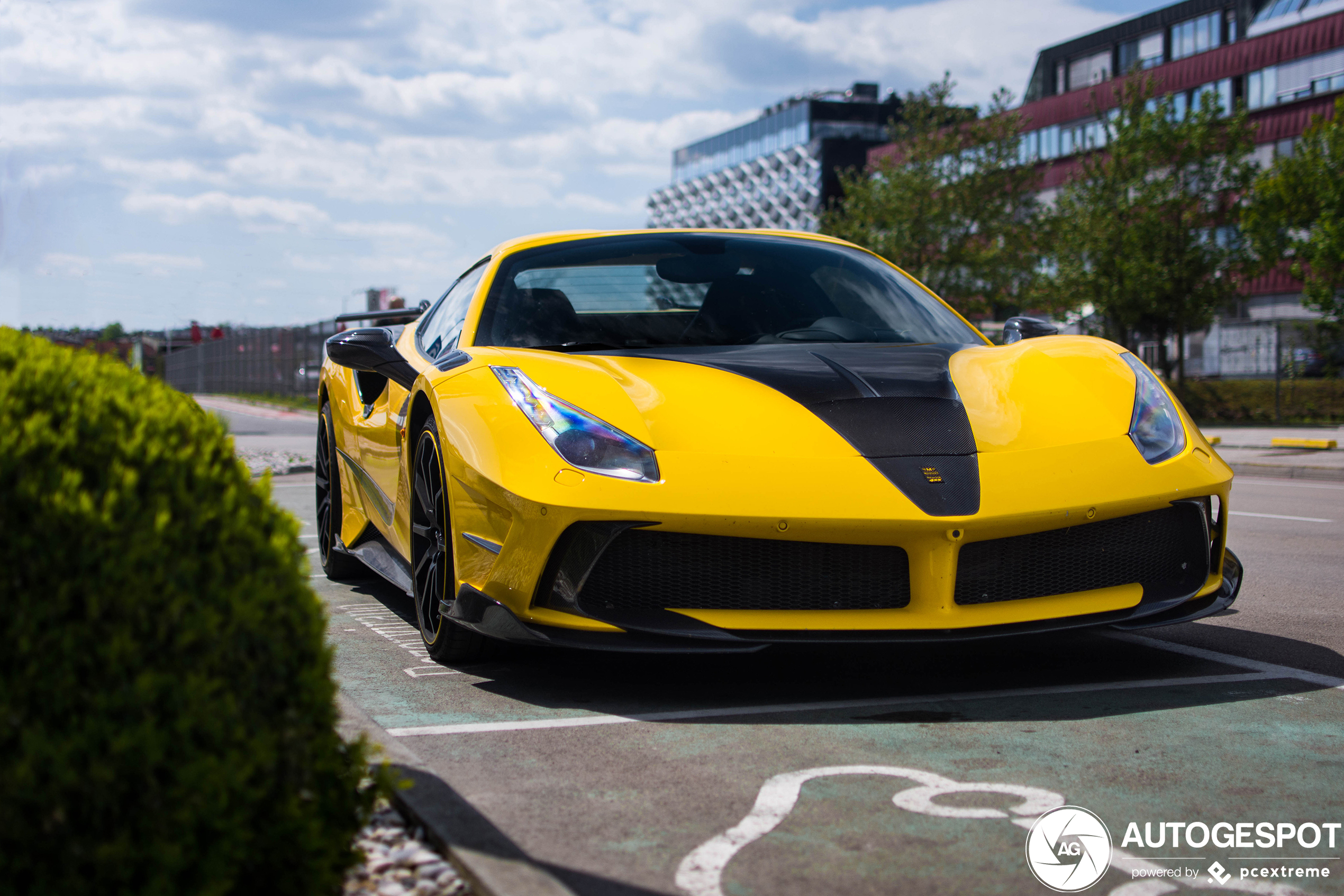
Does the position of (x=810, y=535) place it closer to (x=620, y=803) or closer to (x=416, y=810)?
(x=620, y=803)

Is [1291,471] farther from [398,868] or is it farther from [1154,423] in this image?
[398,868]

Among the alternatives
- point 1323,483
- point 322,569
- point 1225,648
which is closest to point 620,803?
point 1225,648

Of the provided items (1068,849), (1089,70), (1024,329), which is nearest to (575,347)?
(1024,329)

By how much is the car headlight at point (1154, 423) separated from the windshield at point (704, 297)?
84 centimetres

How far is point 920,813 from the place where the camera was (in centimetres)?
285

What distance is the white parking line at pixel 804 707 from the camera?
3637 millimetres

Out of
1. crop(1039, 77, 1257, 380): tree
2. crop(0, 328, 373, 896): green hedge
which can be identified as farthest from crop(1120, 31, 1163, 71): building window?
crop(0, 328, 373, 896): green hedge

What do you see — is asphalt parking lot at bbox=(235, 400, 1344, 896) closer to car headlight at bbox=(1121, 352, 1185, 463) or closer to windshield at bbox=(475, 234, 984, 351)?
car headlight at bbox=(1121, 352, 1185, 463)

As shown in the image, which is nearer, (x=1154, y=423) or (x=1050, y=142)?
(x=1154, y=423)

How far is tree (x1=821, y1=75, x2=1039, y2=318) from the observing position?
35250 millimetres

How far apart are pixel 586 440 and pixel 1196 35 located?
56.4m

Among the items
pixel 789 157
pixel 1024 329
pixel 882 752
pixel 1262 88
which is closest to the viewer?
pixel 882 752

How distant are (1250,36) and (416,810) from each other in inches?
2070

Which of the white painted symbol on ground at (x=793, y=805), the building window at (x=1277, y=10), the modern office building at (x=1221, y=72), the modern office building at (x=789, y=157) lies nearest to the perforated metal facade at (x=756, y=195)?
the modern office building at (x=789, y=157)
